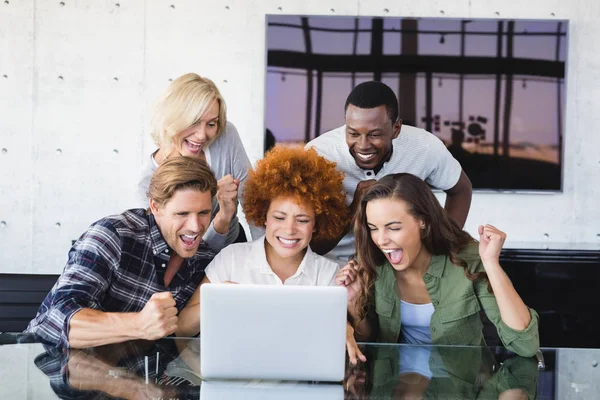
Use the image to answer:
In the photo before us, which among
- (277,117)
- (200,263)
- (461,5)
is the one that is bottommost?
(200,263)

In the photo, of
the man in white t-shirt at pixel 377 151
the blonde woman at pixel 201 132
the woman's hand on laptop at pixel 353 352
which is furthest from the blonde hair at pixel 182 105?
the woman's hand on laptop at pixel 353 352

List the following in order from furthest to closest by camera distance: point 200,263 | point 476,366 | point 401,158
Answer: point 401,158
point 200,263
point 476,366

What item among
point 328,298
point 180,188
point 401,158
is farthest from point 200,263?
point 401,158

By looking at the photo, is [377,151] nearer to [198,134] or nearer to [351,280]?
[198,134]

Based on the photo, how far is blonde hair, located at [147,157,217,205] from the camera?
2609 millimetres

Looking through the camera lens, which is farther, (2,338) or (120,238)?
(120,238)

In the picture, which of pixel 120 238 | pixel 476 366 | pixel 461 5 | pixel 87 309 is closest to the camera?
pixel 476 366

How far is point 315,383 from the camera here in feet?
6.14

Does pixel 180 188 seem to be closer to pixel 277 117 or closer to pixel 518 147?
pixel 277 117

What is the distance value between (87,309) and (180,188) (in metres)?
0.53

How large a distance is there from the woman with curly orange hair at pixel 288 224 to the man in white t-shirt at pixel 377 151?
1.19 ft

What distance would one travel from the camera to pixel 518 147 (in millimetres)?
4777

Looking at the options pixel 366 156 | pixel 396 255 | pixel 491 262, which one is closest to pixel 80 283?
pixel 396 255

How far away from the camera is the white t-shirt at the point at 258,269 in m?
2.74
